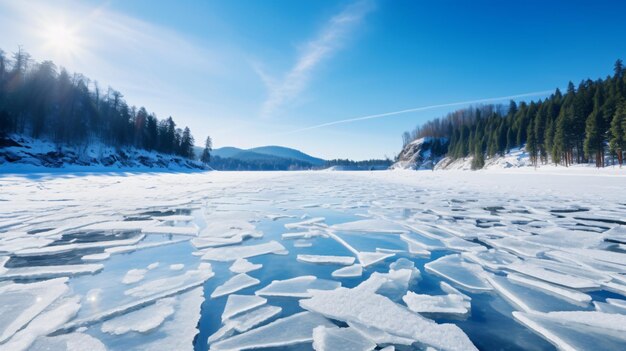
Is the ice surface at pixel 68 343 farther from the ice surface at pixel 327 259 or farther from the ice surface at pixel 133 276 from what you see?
the ice surface at pixel 327 259

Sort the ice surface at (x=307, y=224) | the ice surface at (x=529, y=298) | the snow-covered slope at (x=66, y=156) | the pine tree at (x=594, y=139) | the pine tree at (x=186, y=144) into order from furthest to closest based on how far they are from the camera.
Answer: the pine tree at (x=186, y=144) → the pine tree at (x=594, y=139) → the snow-covered slope at (x=66, y=156) → the ice surface at (x=307, y=224) → the ice surface at (x=529, y=298)

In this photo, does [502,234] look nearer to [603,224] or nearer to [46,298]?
[603,224]

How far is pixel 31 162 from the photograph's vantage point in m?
26.3

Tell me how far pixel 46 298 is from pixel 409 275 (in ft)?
10.1

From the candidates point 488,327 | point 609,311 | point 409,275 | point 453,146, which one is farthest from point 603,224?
point 453,146

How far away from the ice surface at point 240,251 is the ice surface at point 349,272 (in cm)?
92

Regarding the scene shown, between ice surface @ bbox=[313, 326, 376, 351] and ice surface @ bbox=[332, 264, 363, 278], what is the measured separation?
3.02 feet

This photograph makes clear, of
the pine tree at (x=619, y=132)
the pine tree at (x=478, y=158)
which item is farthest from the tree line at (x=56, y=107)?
the pine tree at (x=478, y=158)

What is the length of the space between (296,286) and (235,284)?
0.56 meters

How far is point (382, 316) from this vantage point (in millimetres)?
1728

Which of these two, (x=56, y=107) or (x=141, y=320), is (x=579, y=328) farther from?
(x=56, y=107)

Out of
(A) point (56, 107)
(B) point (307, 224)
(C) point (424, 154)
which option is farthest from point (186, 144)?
(C) point (424, 154)

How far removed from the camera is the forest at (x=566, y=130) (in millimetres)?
33156

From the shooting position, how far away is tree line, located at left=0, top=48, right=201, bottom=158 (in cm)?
3136
